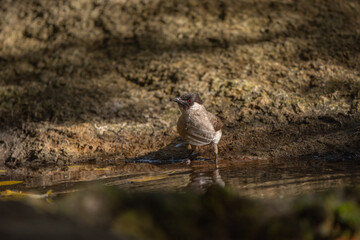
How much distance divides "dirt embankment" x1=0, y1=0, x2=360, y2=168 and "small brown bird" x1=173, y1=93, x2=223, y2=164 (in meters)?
0.34

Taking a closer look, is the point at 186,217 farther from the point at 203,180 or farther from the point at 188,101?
the point at 188,101

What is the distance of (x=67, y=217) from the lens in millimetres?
1982

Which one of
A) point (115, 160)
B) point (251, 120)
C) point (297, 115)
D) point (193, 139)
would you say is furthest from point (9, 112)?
point (297, 115)

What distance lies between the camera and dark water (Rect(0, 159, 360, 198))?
4.23m

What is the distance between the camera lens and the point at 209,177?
5078 millimetres

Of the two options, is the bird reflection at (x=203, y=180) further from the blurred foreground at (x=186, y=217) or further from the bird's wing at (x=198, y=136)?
the blurred foreground at (x=186, y=217)

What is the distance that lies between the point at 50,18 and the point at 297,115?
650 centimetres

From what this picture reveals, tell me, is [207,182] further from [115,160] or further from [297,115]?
[297,115]

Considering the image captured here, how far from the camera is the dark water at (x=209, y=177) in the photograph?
4234 millimetres

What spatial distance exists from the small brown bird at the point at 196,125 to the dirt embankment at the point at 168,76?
34 cm

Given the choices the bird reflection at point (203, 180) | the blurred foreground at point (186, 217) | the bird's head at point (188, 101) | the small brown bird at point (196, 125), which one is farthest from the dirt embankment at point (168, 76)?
the blurred foreground at point (186, 217)

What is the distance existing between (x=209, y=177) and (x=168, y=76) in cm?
393

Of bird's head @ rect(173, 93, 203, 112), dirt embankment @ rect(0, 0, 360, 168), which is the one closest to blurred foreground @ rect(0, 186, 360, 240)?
dirt embankment @ rect(0, 0, 360, 168)

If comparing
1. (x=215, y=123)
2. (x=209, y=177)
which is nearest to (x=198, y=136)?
(x=215, y=123)
